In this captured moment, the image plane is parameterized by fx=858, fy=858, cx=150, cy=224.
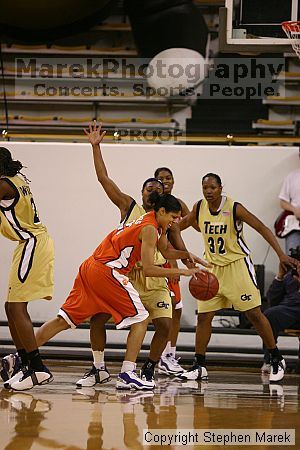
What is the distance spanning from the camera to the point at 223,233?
7410mm

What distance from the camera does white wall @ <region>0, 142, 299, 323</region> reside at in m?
9.52

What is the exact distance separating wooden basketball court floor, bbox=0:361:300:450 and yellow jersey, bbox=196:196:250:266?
1.12 meters

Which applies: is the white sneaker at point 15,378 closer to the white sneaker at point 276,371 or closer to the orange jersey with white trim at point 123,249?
the orange jersey with white trim at point 123,249

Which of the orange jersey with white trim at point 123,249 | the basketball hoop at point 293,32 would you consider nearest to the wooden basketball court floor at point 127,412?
the orange jersey with white trim at point 123,249

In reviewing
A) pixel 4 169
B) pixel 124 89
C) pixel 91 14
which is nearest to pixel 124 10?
pixel 91 14

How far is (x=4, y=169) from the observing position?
19.4 ft

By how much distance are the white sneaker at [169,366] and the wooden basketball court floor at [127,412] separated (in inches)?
23.0

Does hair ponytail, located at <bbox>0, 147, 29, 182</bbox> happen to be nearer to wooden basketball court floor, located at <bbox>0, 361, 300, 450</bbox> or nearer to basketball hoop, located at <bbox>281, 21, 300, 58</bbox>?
wooden basketball court floor, located at <bbox>0, 361, 300, 450</bbox>

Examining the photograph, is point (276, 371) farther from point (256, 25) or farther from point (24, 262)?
point (256, 25)

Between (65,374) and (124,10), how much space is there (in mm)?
7957

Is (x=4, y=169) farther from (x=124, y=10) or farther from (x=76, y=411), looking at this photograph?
(x=124, y=10)

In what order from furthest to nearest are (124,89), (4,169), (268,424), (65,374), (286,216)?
(124,89), (286,216), (65,374), (4,169), (268,424)

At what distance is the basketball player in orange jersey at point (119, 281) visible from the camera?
19.7ft

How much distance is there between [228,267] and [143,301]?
117 cm
